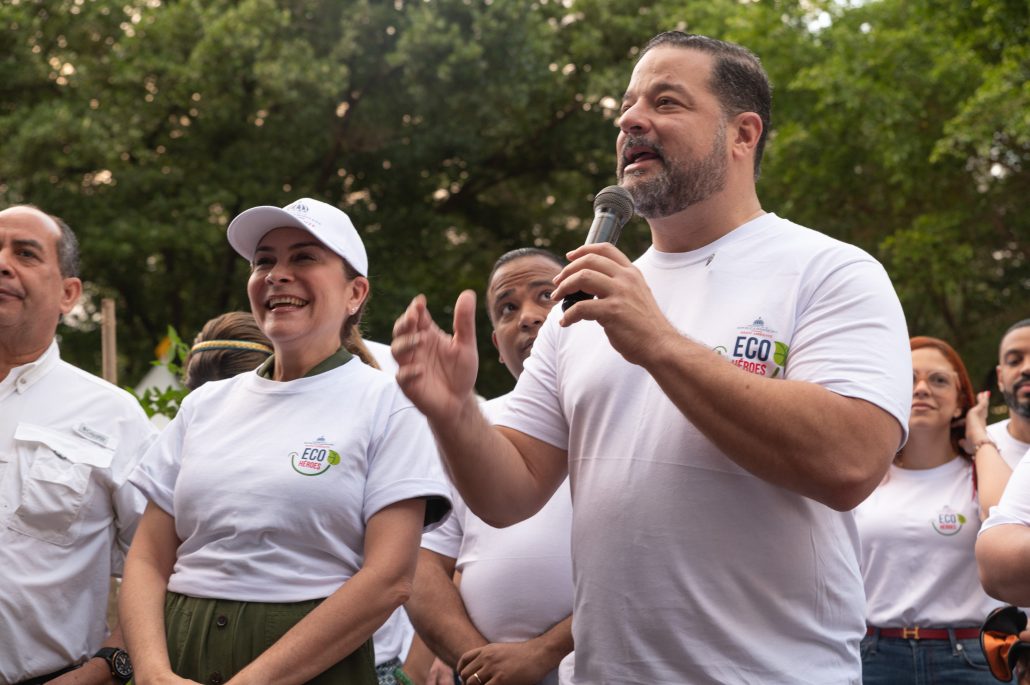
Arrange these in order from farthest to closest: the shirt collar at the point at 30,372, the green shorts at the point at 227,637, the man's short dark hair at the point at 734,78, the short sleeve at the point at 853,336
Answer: the shirt collar at the point at 30,372, the green shorts at the point at 227,637, the man's short dark hair at the point at 734,78, the short sleeve at the point at 853,336

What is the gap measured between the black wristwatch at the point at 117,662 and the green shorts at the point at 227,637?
590 millimetres

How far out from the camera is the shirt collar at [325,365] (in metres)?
3.42

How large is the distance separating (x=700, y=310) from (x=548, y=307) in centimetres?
192

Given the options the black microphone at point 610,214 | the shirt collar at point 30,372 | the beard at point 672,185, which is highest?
the beard at point 672,185

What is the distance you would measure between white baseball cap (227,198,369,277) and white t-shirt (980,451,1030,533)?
1877 millimetres

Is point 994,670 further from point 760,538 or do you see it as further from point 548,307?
point 548,307

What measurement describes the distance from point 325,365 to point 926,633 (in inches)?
117

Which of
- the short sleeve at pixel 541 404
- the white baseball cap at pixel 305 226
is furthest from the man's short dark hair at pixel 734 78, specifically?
the white baseball cap at pixel 305 226

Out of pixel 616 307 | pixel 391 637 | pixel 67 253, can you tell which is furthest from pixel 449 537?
pixel 616 307

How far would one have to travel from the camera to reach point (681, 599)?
2514mm

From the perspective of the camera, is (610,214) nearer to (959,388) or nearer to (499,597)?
(499,597)

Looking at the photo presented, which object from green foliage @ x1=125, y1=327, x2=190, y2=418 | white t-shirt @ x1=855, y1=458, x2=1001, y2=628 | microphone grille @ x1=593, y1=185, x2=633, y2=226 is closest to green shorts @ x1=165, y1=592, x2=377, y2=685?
microphone grille @ x1=593, y1=185, x2=633, y2=226

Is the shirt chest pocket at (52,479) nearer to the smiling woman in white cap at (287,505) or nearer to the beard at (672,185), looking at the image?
the smiling woman in white cap at (287,505)

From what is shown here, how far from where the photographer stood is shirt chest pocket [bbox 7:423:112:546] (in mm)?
3676
